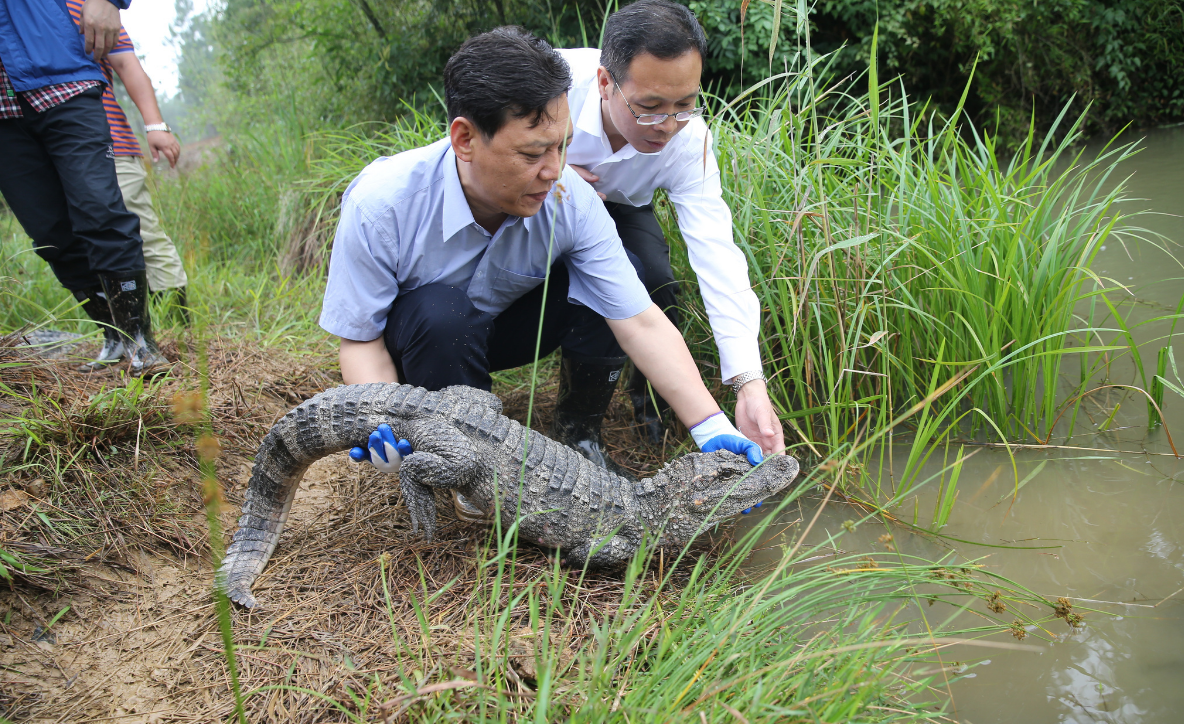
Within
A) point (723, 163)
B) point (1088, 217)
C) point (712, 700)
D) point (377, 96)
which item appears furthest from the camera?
point (377, 96)

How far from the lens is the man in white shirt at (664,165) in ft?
7.32

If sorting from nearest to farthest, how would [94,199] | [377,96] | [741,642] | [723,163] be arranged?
[741,642] < [94,199] < [723,163] < [377,96]

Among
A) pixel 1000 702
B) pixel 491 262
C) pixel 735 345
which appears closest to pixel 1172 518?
pixel 1000 702

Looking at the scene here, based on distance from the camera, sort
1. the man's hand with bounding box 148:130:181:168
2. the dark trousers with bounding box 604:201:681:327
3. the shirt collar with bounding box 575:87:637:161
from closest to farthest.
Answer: the shirt collar with bounding box 575:87:637:161 → the dark trousers with bounding box 604:201:681:327 → the man's hand with bounding box 148:130:181:168

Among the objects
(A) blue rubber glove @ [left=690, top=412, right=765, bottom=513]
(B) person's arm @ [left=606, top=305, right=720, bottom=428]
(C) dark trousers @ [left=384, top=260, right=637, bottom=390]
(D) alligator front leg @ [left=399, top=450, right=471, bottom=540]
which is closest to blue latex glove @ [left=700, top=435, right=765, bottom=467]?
(A) blue rubber glove @ [left=690, top=412, right=765, bottom=513]

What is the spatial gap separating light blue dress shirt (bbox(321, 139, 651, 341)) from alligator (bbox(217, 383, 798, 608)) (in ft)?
1.11

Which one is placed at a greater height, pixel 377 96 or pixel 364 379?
pixel 377 96

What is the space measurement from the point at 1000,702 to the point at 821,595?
0.48 metres

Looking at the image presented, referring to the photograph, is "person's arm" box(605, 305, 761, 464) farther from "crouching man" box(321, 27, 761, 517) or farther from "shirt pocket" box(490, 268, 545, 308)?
"shirt pocket" box(490, 268, 545, 308)

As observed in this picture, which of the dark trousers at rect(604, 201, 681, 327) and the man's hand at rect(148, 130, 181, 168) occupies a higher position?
the man's hand at rect(148, 130, 181, 168)

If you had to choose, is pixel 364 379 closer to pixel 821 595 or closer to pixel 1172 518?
pixel 821 595

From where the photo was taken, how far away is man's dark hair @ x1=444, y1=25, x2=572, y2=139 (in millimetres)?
1880

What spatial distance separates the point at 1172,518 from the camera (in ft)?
6.83

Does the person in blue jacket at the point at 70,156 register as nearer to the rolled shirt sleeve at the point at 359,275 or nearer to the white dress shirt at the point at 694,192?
the rolled shirt sleeve at the point at 359,275
